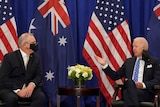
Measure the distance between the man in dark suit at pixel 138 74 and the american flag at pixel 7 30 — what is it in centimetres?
145

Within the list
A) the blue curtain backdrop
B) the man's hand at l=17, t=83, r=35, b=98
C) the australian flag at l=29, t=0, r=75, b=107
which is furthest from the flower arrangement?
the blue curtain backdrop

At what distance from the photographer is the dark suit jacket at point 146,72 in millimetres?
5875

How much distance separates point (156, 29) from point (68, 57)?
5.21 feet

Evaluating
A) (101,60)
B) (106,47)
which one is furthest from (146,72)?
(106,47)

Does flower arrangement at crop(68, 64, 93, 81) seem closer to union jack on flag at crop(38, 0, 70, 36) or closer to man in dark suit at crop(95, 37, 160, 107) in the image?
man in dark suit at crop(95, 37, 160, 107)

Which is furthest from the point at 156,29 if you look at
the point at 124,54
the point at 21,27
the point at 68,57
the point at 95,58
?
the point at 21,27

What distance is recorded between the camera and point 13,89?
574cm

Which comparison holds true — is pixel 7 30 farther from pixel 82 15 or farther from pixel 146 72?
pixel 146 72

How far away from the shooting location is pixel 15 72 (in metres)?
5.79

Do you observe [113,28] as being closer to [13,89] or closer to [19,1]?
[19,1]

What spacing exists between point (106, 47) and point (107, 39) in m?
0.14

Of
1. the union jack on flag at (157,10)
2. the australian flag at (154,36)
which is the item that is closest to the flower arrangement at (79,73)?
the australian flag at (154,36)

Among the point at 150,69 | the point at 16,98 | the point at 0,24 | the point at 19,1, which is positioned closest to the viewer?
the point at 16,98

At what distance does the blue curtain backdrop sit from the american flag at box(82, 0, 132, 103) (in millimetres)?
332
